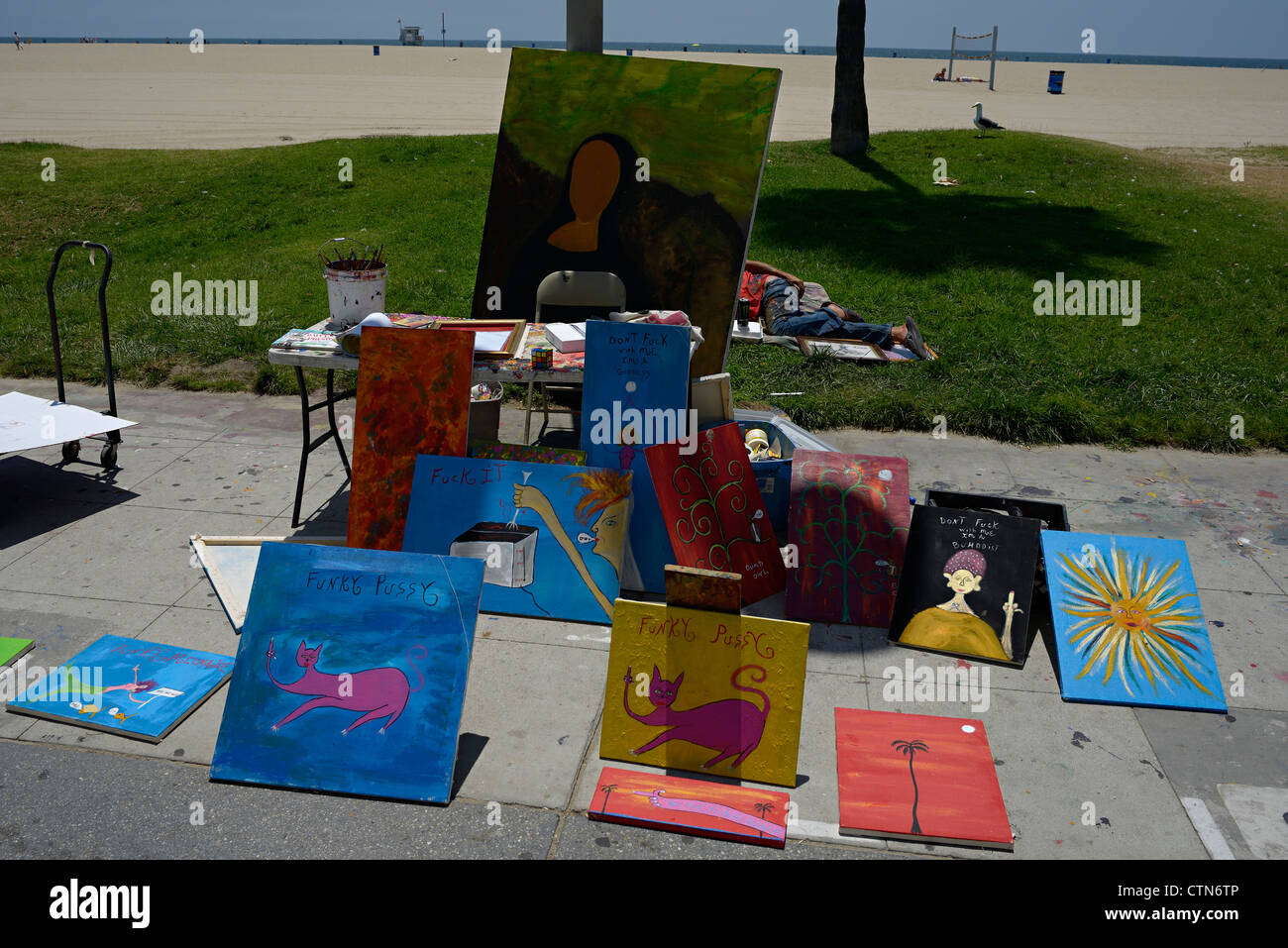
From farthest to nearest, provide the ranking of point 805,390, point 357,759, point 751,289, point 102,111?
point 102,111
point 751,289
point 805,390
point 357,759

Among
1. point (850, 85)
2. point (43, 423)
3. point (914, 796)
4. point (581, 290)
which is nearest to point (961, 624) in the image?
point (914, 796)

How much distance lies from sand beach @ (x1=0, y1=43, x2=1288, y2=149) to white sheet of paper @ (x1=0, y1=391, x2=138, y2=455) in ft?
53.7

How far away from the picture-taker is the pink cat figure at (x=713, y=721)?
368 centimetres

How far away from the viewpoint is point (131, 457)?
654 cm

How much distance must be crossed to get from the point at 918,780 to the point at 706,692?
844 millimetres

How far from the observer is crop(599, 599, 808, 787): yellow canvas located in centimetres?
366

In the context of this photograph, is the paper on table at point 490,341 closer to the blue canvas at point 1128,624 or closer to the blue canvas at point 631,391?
the blue canvas at point 631,391

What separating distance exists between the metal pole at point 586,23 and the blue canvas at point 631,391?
3532 millimetres

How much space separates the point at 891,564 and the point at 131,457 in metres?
5.04

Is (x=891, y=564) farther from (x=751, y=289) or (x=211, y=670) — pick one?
(x=751, y=289)

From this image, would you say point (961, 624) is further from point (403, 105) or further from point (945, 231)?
point (403, 105)
